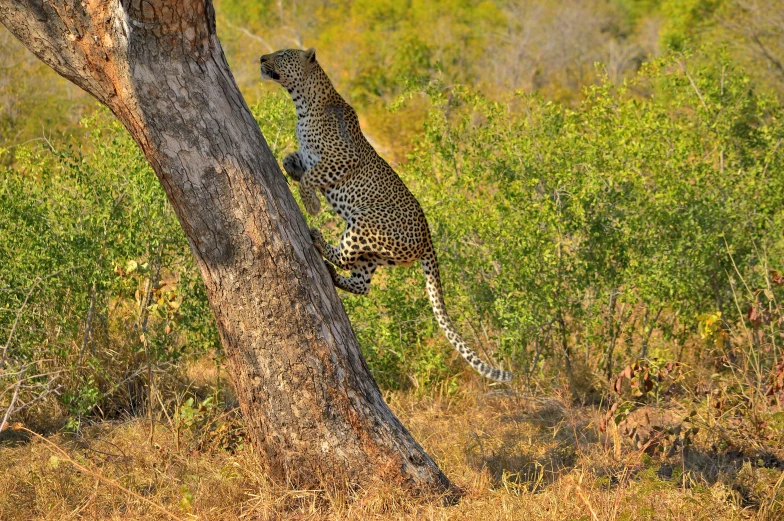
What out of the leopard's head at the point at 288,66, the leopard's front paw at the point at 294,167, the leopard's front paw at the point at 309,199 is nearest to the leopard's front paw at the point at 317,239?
the leopard's front paw at the point at 309,199

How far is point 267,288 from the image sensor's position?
4828 millimetres

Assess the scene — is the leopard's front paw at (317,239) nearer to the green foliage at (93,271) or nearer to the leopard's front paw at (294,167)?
the leopard's front paw at (294,167)

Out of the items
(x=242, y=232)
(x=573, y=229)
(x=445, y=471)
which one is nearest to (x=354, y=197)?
(x=242, y=232)

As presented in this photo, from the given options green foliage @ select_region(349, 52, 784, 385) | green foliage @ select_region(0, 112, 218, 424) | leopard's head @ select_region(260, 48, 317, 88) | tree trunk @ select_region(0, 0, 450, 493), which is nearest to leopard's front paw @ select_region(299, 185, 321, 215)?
leopard's head @ select_region(260, 48, 317, 88)

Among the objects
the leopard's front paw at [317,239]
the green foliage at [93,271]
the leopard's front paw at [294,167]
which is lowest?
the green foliage at [93,271]

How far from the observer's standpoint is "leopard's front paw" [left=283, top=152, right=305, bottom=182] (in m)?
6.28

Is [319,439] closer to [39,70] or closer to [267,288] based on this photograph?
[267,288]

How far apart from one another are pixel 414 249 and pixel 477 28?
23.0 meters

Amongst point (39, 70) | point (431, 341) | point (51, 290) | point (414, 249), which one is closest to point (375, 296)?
point (431, 341)

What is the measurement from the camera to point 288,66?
663 cm

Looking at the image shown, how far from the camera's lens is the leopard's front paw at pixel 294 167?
628 cm

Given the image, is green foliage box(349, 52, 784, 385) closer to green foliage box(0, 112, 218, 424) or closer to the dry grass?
the dry grass

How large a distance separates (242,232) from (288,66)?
2233 millimetres

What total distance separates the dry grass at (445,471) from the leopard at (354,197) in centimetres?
76
